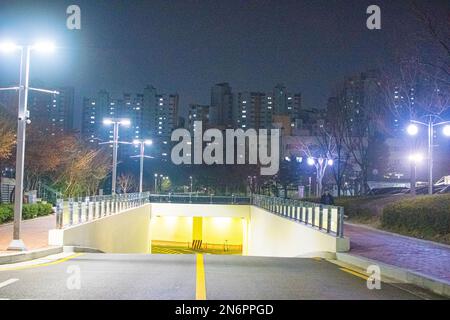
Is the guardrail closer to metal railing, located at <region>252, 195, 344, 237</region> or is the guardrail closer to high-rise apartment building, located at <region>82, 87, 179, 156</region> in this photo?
metal railing, located at <region>252, 195, 344, 237</region>

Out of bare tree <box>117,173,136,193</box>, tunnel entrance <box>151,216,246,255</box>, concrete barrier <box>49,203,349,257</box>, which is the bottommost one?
tunnel entrance <box>151,216,246,255</box>

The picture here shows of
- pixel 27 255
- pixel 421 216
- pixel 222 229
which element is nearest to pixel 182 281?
pixel 27 255

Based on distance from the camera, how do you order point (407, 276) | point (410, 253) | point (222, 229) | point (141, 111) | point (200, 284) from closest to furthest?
point (200, 284) → point (407, 276) → point (410, 253) → point (222, 229) → point (141, 111)

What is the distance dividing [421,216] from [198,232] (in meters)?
37.4

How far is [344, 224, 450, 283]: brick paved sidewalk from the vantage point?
1359 centimetres

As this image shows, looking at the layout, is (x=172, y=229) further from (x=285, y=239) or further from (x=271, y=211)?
(x=285, y=239)

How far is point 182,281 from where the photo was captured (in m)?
11.1

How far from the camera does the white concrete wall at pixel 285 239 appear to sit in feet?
60.5

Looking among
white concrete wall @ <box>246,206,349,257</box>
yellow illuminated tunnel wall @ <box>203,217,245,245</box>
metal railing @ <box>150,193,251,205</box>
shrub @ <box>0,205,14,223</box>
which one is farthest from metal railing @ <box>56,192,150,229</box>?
yellow illuminated tunnel wall @ <box>203,217,245,245</box>

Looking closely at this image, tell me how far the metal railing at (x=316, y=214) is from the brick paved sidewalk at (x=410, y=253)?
2.81 ft

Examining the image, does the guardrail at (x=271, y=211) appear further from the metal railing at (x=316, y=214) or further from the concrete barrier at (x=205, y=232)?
the concrete barrier at (x=205, y=232)

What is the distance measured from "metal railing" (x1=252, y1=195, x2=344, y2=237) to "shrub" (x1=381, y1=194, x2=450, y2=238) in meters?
4.51

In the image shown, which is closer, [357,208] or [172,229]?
[357,208]

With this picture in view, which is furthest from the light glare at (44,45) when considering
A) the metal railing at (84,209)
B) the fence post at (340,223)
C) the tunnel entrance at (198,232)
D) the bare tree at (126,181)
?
the bare tree at (126,181)
